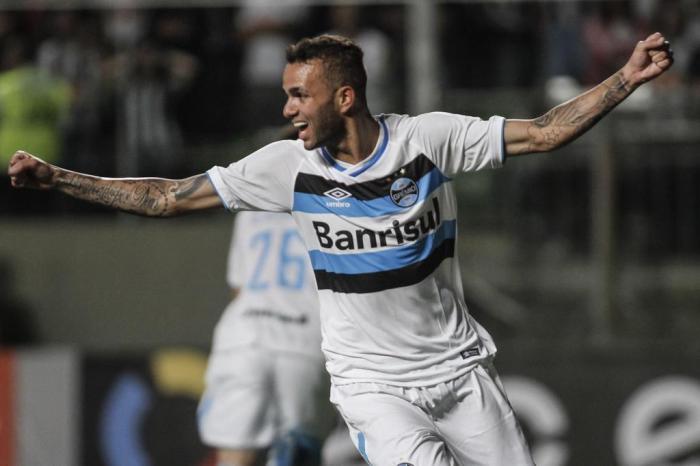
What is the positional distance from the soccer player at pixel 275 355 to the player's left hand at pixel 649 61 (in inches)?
105

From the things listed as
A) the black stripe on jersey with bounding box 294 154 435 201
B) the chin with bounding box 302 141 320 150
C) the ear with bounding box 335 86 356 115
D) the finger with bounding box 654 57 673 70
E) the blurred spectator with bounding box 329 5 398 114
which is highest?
the blurred spectator with bounding box 329 5 398 114

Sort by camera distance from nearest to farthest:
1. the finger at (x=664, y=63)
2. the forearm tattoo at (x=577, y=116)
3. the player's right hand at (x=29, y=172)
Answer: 1. the finger at (x=664, y=63)
2. the forearm tattoo at (x=577, y=116)
3. the player's right hand at (x=29, y=172)

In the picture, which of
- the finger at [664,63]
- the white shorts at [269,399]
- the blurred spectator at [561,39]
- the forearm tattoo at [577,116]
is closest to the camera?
the finger at [664,63]

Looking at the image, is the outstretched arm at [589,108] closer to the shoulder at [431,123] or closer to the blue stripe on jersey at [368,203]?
the shoulder at [431,123]

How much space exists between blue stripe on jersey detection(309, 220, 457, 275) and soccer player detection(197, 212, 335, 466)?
182cm

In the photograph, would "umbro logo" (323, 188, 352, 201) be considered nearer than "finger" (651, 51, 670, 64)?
No

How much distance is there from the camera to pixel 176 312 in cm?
1059

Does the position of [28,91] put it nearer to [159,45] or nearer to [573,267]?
[159,45]

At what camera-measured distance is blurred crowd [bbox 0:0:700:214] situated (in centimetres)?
1056

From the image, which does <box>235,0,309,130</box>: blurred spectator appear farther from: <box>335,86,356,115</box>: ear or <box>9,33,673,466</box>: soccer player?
<box>335,86,356,115</box>: ear

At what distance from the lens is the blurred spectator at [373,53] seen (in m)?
10.5

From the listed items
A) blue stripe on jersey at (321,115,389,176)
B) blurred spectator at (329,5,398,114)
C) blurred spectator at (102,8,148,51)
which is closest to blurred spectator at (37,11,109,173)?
blurred spectator at (102,8,148,51)

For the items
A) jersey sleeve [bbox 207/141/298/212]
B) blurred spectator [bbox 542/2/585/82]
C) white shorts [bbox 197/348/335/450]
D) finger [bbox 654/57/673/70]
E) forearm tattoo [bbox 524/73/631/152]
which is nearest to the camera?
finger [bbox 654/57/673/70]

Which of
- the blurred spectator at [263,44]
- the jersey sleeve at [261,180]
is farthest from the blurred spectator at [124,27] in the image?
the jersey sleeve at [261,180]
